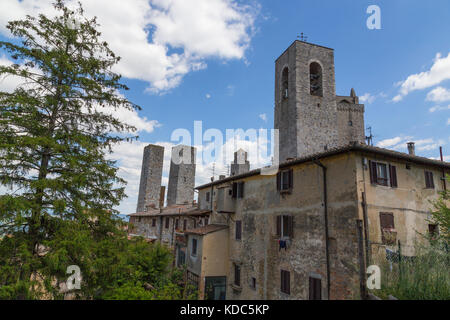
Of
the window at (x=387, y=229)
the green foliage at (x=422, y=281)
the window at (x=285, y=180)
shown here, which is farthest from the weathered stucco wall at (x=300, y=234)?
the green foliage at (x=422, y=281)

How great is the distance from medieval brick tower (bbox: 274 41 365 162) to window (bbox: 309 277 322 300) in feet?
33.8

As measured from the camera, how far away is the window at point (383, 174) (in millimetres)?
9952

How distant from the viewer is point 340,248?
9.59 metres

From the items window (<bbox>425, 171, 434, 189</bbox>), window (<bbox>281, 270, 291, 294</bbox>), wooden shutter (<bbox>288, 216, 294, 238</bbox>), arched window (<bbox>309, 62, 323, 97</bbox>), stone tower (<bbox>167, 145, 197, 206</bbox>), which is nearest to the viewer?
window (<bbox>425, 171, 434, 189</bbox>)

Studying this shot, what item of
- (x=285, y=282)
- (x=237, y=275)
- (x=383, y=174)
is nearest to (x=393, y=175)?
(x=383, y=174)

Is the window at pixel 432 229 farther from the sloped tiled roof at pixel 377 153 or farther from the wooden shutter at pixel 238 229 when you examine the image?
the wooden shutter at pixel 238 229

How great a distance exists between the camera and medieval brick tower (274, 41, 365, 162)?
65.3 ft

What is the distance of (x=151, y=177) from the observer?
3067 cm

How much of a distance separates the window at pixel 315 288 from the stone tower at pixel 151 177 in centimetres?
2338

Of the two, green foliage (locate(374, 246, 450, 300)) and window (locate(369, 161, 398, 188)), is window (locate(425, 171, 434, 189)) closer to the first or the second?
window (locate(369, 161, 398, 188))

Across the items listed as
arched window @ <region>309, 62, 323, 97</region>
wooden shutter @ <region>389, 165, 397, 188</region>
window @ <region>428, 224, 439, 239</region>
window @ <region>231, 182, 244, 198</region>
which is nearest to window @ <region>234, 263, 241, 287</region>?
window @ <region>231, 182, 244, 198</region>

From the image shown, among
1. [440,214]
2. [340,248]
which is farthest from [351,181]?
[440,214]

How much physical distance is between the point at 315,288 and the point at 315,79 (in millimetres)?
17592
